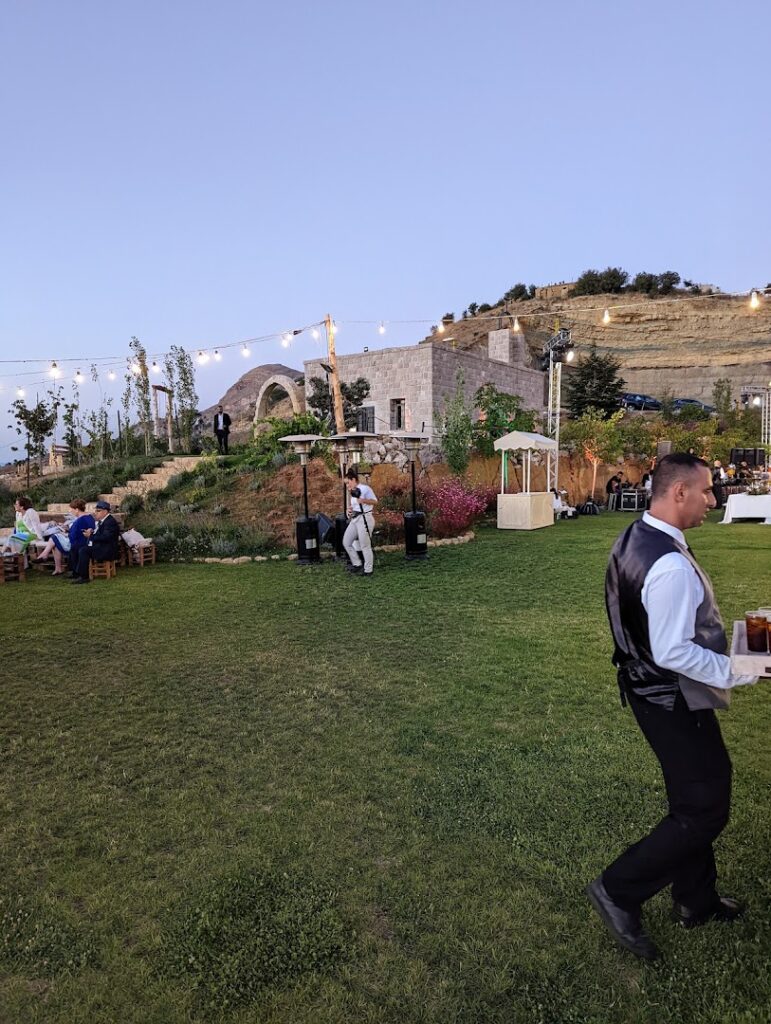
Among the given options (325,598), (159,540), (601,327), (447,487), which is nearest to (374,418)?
(447,487)

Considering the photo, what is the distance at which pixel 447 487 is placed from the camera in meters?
16.0

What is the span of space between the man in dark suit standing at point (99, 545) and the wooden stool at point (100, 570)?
0.28 ft

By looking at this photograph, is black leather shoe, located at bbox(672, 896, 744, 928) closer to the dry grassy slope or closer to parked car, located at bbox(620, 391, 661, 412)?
parked car, located at bbox(620, 391, 661, 412)

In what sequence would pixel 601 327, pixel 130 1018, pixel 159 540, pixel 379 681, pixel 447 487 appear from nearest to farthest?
pixel 130 1018
pixel 379 681
pixel 159 540
pixel 447 487
pixel 601 327

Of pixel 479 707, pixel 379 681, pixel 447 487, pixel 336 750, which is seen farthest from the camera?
pixel 447 487

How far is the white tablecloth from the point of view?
17.2 m

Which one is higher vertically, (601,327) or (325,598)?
(601,327)

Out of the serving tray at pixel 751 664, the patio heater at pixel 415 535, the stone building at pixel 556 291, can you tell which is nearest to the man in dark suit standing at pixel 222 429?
the patio heater at pixel 415 535

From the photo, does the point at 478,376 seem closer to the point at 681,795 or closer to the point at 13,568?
the point at 13,568

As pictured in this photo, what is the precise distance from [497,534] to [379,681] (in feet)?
36.5

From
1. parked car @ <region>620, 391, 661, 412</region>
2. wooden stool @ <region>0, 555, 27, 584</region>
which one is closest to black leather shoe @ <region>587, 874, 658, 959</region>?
wooden stool @ <region>0, 555, 27, 584</region>

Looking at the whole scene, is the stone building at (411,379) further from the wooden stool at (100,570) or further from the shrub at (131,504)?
the wooden stool at (100,570)

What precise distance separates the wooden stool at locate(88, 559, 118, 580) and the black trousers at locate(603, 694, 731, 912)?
34.3 feet

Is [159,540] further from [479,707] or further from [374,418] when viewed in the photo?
[374,418]
